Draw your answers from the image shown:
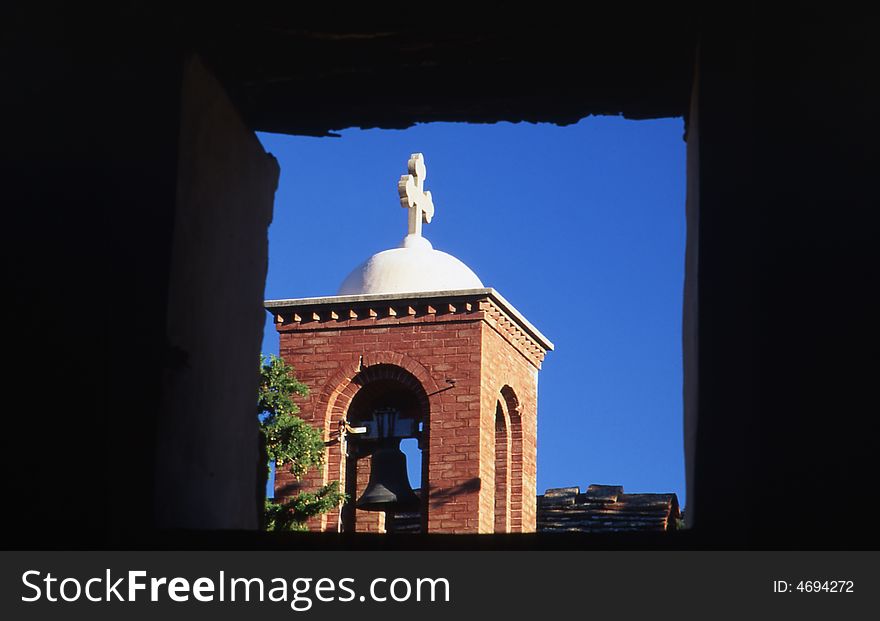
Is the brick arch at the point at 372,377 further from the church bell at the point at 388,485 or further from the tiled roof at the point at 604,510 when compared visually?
the tiled roof at the point at 604,510

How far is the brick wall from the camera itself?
23234 mm

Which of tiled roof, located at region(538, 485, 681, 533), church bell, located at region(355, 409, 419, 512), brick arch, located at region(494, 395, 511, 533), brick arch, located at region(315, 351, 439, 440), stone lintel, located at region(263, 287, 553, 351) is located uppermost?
stone lintel, located at region(263, 287, 553, 351)

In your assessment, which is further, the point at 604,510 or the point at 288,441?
the point at 288,441

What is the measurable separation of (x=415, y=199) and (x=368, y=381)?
2401 mm

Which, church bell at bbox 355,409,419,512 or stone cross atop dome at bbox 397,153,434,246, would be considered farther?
stone cross atop dome at bbox 397,153,434,246

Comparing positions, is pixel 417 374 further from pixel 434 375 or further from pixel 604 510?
pixel 604 510

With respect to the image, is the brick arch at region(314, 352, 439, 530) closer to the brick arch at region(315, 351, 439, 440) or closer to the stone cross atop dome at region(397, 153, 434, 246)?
the brick arch at region(315, 351, 439, 440)

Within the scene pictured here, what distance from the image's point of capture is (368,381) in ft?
78.7

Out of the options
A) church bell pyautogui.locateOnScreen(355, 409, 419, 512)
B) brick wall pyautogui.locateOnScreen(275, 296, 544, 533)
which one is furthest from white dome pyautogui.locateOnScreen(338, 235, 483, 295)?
church bell pyautogui.locateOnScreen(355, 409, 419, 512)

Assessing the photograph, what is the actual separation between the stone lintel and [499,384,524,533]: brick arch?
3.73 feet

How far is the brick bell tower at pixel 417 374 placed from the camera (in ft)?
75.6

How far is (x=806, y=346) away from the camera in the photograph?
3869mm

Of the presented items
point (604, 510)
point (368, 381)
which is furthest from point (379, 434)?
point (604, 510)
